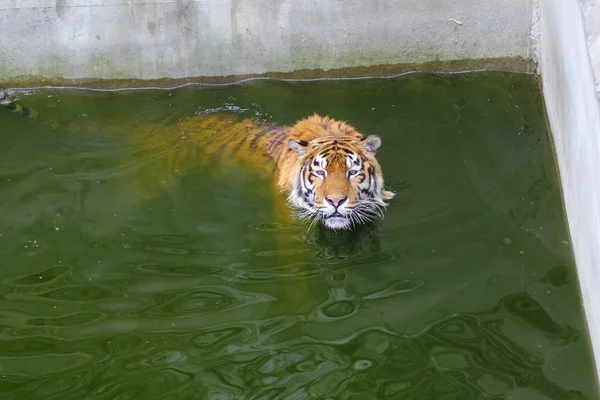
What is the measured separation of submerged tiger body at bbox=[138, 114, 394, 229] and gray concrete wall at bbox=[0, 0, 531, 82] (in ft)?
2.75

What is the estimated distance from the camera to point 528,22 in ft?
20.4

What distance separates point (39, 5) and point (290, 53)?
210cm

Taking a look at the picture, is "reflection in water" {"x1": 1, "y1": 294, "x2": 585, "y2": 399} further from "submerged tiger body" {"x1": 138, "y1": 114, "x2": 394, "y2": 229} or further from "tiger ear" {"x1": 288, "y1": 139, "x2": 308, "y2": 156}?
"tiger ear" {"x1": 288, "y1": 139, "x2": 308, "y2": 156}

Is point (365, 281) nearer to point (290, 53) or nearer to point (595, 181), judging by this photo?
point (595, 181)

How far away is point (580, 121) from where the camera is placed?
443cm

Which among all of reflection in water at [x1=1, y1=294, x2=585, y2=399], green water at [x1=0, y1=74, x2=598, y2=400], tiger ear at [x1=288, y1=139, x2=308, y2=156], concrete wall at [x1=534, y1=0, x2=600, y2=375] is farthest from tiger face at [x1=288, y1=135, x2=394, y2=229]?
concrete wall at [x1=534, y1=0, x2=600, y2=375]

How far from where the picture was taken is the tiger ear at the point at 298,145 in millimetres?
4938

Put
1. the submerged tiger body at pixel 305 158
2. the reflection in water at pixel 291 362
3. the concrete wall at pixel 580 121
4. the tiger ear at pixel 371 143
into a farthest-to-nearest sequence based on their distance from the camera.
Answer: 1. the tiger ear at pixel 371 143
2. the submerged tiger body at pixel 305 158
3. the concrete wall at pixel 580 121
4. the reflection in water at pixel 291 362

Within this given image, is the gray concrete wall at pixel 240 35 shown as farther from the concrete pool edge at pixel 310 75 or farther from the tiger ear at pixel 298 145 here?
the tiger ear at pixel 298 145

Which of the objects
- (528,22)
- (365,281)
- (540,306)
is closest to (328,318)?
(365,281)

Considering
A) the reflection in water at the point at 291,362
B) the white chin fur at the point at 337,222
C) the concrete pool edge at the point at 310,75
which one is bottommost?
the reflection in water at the point at 291,362

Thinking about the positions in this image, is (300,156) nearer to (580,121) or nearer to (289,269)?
(289,269)

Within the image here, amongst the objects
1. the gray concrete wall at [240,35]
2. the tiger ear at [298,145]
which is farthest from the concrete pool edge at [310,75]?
the tiger ear at [298,145]

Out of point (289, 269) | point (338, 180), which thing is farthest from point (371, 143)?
point (289, 269)
